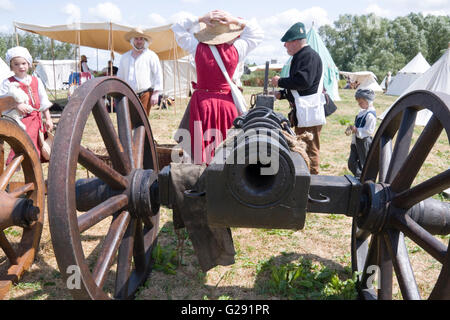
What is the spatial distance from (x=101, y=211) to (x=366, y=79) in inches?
1310

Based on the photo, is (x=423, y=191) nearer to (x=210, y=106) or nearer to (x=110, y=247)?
(x=110, y=247)

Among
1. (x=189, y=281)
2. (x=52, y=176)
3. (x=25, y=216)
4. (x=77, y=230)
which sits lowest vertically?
(x=189, y=281)

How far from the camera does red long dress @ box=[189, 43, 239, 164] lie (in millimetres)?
3385

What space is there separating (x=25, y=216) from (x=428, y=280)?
9.29ft

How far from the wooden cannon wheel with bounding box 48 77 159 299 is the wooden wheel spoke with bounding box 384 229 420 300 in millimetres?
1298

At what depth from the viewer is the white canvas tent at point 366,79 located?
1174 inches

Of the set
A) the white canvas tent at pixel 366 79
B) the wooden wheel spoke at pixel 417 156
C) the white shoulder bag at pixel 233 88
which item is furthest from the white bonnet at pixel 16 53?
the white canvas tent at pixel 366 79

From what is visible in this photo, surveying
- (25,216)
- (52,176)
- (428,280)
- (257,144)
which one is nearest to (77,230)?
(52,176)

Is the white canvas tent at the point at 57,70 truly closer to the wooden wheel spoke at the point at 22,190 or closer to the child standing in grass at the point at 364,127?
the child standing in grass at the point at 364,127

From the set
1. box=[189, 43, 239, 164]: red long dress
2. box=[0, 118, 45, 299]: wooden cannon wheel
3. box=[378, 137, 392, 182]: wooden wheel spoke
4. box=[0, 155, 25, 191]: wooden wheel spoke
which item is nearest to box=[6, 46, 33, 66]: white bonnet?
box=[0, 118, 45, 299]: wooden cannon wheel

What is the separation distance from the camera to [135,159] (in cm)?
224

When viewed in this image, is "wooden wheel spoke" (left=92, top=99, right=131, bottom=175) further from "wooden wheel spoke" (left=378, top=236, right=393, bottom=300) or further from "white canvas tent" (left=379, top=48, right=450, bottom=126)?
"white canvas tent" (left=379, top=48, right=450, bottom=126)

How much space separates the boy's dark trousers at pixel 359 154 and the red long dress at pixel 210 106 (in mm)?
1851

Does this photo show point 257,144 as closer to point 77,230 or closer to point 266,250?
point 77,230
